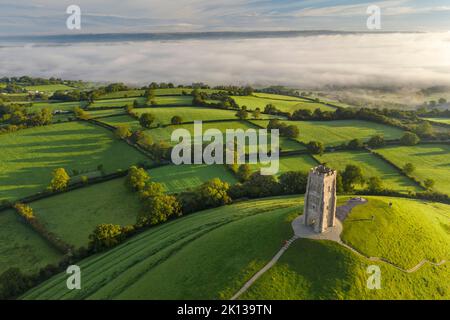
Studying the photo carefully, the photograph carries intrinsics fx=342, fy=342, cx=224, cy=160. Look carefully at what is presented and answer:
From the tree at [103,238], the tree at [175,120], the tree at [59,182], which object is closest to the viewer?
the tree at [103,238]

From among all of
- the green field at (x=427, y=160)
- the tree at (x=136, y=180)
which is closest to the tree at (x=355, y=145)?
the green field at (x=427, y=160)

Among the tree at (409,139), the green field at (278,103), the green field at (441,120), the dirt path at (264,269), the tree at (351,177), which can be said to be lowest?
the dirt path at (264,269)

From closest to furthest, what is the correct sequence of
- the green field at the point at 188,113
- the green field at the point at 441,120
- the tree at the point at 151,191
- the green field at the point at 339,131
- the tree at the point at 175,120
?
the tree at the point at 151,191 → the green field at the point at 339,131 → the tree at the point at 175,120 → the green field at the point at 188,113 → the green field at the point at 441,120

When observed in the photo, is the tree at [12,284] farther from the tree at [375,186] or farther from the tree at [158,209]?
the tree at [375,186]

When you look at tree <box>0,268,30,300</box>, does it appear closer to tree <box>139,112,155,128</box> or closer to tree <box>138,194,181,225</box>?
tree <box>138,194,181,225</box>

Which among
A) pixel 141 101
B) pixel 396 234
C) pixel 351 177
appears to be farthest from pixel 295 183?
pixel 141 101

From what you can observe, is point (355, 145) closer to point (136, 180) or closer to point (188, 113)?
point (188, 113)

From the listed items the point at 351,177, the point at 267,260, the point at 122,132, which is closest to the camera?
the point at 267,260
